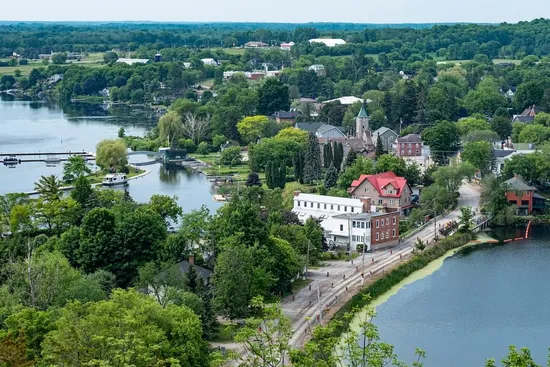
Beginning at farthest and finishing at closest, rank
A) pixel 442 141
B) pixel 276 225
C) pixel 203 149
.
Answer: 1. pixel 203 149
2. pixel 442 141
3. pixel 276 225

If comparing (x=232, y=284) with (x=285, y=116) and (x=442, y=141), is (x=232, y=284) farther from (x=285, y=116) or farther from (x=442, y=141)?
(x=285, y=116)

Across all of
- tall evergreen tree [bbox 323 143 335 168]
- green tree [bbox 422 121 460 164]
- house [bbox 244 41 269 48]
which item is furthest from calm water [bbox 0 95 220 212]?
house [bbox 244 41 269 48]

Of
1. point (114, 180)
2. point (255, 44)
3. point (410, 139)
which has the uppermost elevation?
point (410, 139)

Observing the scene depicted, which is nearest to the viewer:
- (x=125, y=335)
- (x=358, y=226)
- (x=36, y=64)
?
(x=125, y=335)

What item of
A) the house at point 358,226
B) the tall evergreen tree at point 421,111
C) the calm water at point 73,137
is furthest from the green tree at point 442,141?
the house at point 358,226

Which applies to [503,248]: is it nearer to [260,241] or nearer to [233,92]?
[260,241]

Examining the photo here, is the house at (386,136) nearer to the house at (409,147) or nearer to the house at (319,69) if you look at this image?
the house at (409,147)

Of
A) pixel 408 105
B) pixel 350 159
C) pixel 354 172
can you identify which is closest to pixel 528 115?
pixel 408 105
